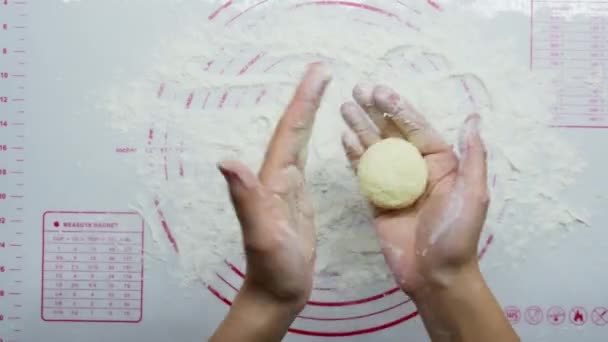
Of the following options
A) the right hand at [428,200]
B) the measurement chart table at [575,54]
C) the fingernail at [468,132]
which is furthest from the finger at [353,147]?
the measurement chart table at [575,54]

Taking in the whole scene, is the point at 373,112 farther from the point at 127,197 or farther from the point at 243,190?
the point at 127,197

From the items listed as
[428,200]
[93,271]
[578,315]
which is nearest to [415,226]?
[428,200]

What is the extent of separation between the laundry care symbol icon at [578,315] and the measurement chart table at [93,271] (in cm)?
52

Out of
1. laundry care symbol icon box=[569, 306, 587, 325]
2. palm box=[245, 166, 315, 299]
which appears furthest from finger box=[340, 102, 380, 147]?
laundry care symbol icon box=[569, 306, 587, 325]

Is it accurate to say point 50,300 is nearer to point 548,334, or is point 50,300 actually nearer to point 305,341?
point 305,341

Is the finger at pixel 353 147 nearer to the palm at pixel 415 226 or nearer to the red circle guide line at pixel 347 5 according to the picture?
the palm at pixel 415 226

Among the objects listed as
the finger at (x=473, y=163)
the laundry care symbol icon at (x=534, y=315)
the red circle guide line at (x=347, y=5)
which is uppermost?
the red circle guide line at (x=347, y=5)

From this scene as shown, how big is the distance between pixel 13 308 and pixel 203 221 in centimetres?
25

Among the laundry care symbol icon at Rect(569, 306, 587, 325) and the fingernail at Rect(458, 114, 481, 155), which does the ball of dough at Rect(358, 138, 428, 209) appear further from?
the laundry care symbol icon at Rect(569, 306, 587, 325)

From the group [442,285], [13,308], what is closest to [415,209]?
[442,285]

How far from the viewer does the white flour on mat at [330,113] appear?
75 cm

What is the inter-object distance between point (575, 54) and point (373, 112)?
279 millimetres

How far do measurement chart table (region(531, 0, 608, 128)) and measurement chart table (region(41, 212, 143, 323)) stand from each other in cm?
54

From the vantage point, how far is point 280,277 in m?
0.60
